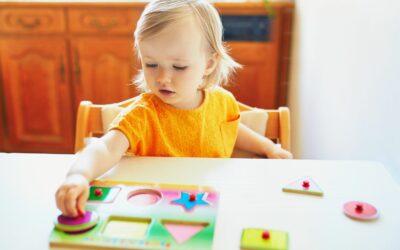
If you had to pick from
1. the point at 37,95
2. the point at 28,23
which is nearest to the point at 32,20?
the point at 28,23

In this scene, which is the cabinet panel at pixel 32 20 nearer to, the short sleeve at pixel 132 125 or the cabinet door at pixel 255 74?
the cabinet door at pixel 255 74

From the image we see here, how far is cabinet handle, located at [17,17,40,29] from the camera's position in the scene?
238 cm

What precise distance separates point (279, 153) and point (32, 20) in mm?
1807

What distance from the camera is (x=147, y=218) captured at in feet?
2.07

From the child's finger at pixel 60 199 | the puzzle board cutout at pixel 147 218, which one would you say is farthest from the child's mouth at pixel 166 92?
the child's finger at pixel 60 199

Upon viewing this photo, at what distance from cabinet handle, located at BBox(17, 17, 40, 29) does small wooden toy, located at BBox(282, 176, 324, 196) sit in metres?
2.03

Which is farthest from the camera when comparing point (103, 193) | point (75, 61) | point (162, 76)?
point (75, 61)

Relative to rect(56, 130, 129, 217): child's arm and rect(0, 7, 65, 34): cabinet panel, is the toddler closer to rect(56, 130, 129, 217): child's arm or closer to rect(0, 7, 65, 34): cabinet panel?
rect(56, 130, 129, 217): child's arm

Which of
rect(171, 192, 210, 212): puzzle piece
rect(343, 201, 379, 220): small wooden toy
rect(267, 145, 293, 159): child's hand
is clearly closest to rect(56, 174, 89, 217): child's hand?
rect(171, 192, 210, 212): puzzle piece

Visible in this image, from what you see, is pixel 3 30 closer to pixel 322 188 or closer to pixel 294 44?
pixel 294 44

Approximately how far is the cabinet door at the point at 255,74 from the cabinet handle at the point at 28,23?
104 centimetres

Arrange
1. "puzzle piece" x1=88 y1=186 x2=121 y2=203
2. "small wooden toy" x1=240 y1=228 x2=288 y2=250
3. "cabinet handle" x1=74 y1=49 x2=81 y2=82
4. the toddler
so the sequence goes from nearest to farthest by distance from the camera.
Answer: "small wooden toy" x1=240 y1=228 x2=288 y2=250
"puzzle piece" x1=88 y1=186 x2=121 y2=203
the toddler
"cabinet handle" x1=74 y1=49 x2=81 y2=82

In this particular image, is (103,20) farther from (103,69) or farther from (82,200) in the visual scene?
(82,200)

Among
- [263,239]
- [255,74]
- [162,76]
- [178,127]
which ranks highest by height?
[255,74]
